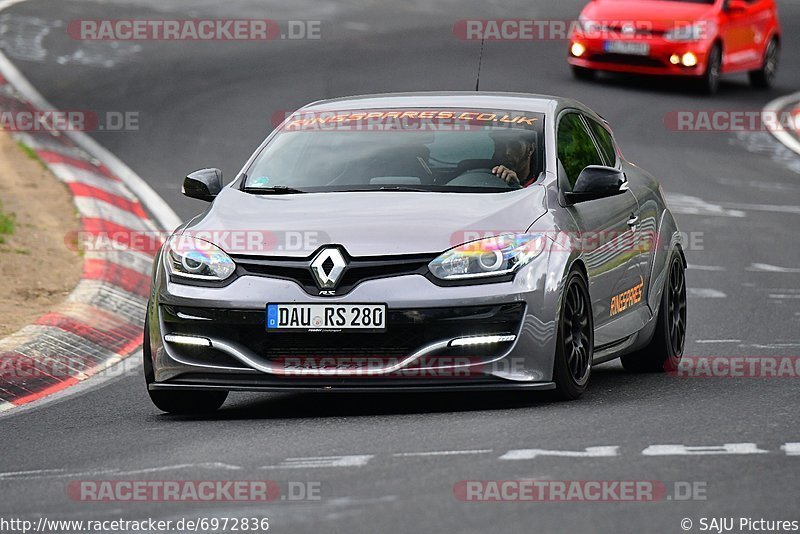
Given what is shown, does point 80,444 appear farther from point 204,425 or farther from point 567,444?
point 567,444

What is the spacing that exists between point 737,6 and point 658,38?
2074 mm

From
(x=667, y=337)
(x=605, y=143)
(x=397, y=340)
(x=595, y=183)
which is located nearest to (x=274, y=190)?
(x=397, y=340)

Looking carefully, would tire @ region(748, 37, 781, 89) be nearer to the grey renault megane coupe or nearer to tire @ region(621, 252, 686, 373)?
tire @ region(621, 252, 686, 373)

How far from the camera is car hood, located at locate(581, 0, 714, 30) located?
23.8 meters

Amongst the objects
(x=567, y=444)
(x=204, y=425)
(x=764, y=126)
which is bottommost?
(x=764, y=126)

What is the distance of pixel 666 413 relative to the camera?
802 centimetres

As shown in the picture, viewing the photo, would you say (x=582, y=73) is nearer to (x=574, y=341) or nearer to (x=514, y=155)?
(x=514, y=155)

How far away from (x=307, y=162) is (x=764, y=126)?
15.2 meters

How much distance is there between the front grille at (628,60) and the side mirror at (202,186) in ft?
50.6

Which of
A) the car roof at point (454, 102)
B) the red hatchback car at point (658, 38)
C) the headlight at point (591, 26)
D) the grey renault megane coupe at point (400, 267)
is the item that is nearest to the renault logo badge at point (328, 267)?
the grey renault megane coupe at point (400, 267)

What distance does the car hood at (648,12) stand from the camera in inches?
938

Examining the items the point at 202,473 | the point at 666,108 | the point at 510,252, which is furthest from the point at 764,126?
the point at 202,473

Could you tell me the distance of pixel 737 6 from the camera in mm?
25266

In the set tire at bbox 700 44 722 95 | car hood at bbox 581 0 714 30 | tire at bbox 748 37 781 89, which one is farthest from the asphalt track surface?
tire at bbox 748 37 781 89
